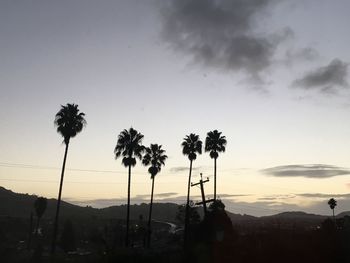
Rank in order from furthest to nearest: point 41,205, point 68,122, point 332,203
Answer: point 332,203
point 41,205
point 68,122

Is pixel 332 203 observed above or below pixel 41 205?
above

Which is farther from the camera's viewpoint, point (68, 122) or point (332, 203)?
point (332, 203)

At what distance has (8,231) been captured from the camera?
440 ft

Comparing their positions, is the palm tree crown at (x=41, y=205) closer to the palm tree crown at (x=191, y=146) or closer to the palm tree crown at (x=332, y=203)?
the palm tree crown at (x=191, y=146)

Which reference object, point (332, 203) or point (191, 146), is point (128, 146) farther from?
point (332, 203)

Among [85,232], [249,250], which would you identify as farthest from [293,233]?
[85,232]

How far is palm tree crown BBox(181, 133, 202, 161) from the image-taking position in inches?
2906

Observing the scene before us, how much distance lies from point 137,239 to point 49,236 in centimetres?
4406

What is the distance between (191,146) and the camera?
74.1m

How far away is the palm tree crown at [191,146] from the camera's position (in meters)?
73.8

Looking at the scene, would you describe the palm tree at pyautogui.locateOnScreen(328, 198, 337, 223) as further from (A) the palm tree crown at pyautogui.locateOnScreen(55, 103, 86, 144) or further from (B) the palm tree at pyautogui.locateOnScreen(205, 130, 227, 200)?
(A) the palm tree crown at pyautogui.locateOnScreen(55, 103, 86, 144)

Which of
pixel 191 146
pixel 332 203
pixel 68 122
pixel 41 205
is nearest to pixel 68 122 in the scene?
pixel 68 122

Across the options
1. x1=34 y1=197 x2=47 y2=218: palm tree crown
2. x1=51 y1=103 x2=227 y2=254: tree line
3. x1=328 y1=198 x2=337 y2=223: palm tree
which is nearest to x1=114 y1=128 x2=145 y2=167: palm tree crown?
x1=51 y1=103 x2=227 y2=254: tree line

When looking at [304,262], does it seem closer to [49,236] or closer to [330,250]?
[330,250]
